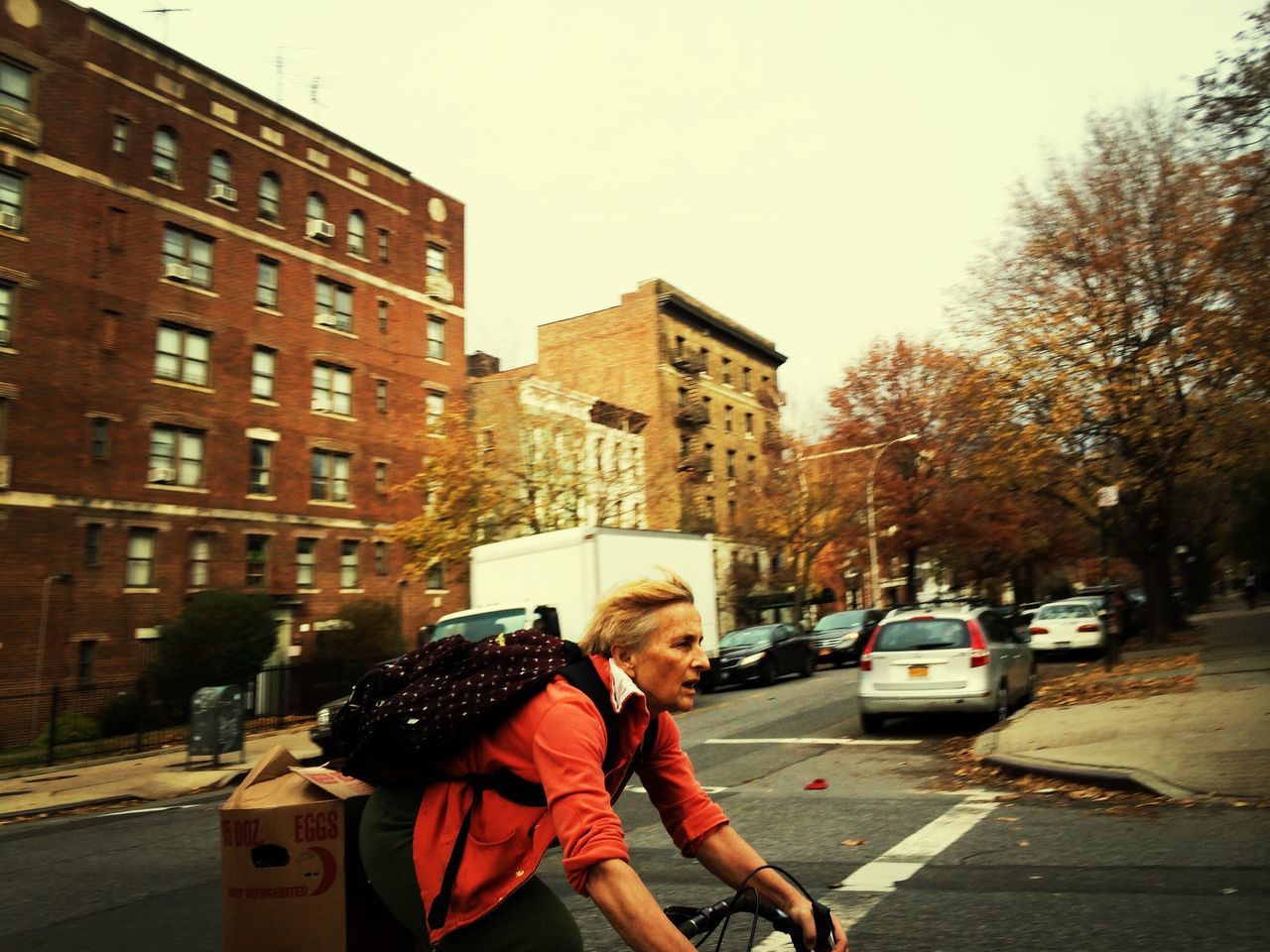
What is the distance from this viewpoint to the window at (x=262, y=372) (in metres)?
32.2

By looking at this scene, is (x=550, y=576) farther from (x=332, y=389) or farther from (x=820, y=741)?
(x=332, y=389)

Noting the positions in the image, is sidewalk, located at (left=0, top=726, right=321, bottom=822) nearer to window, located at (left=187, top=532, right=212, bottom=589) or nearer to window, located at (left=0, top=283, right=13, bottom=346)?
window, located at (left=187, top=532, right=212, bottom=589)

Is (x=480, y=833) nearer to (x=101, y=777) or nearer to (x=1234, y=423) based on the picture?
(x=101, y=777)

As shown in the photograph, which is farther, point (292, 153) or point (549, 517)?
point (292, 153)

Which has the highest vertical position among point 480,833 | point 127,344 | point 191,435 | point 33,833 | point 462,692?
point 127,344

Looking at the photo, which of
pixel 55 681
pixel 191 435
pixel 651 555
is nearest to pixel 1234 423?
pixel 651 555

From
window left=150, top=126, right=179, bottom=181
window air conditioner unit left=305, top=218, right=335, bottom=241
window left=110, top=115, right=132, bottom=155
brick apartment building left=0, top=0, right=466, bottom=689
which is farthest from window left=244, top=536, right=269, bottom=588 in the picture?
window left=110, top=115, right=132, bottom=155

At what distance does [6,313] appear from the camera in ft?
84.6

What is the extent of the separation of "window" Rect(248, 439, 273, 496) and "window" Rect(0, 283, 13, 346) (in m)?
7.66

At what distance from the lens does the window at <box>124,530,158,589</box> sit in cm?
2809

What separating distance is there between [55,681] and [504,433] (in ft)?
45.4

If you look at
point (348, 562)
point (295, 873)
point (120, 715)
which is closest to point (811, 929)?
point (295, 873)

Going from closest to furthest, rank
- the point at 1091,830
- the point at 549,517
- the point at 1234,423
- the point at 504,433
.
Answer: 1. the point at 1091,830
2. the point at 1234,423
3. the point at 549,517
4. the point at 504,433

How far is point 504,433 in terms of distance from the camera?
32844 mm
